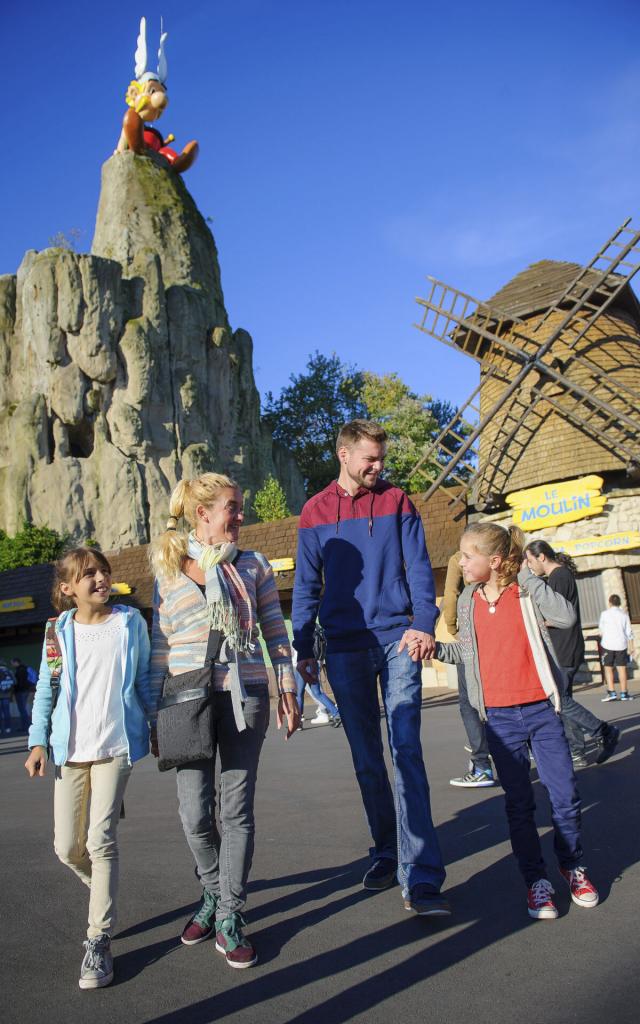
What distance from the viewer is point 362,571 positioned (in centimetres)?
425

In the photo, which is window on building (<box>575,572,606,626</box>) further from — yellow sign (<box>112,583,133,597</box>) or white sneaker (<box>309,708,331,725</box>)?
yellow sign (<box>112,583,133,597</box>)

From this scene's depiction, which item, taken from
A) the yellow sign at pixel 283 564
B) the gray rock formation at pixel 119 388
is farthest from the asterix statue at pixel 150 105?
the yellow sign at pixel 283 564

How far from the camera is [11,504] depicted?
148 feet

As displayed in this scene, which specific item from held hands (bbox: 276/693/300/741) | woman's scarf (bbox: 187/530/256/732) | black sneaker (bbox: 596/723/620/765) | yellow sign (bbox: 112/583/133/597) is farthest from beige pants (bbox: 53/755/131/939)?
yellow sign (bbox: 112/583/133/597)

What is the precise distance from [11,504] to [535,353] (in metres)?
31.8

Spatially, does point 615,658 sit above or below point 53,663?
below

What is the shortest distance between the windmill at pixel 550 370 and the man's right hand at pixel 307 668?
18329 mm

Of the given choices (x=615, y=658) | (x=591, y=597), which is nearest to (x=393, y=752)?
(x=615, y=658)

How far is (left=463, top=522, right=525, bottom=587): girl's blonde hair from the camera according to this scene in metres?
4.11

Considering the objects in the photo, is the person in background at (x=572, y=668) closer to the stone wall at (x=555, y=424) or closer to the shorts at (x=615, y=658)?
the shorts at (x=615, y=658)

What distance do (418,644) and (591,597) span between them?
1742 cm

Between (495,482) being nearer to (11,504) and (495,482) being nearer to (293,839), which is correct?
(293,839)

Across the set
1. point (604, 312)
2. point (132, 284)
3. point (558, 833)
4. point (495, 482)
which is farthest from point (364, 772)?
point (132, 284)

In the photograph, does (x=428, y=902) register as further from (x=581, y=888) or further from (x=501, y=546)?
(x=501, y=546)
